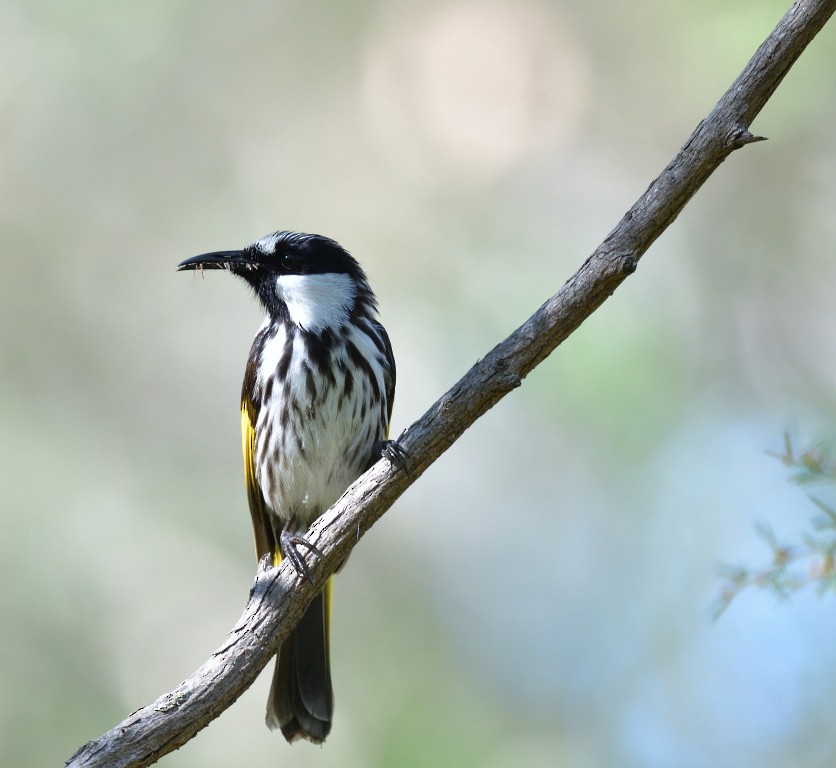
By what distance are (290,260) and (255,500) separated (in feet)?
3.51

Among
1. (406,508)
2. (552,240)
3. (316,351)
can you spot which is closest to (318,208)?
(552,240)

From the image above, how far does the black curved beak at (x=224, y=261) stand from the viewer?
16.2 ft

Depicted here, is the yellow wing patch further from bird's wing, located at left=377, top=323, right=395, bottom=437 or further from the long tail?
bird's wing, located at left=377, top=323, right=395, bottom=437

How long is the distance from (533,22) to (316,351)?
509cm

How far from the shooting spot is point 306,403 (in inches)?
177

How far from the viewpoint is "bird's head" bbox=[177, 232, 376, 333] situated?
4.72m

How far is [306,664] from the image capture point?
482 cm

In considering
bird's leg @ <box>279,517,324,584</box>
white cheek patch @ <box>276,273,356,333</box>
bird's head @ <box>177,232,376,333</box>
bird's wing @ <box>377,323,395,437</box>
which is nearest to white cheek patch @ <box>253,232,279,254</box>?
bird's head @ <box>177,232,376,333</box>

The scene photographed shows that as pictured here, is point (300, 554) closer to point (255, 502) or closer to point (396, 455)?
point (396, 455)

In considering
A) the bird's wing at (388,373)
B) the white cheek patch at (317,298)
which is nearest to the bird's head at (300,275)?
the white cheek patch at (317,298)

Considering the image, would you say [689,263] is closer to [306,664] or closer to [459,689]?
[459,689]

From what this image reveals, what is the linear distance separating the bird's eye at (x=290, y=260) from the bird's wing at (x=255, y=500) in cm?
56

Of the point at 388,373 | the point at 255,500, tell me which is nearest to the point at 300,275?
the point at 388,373

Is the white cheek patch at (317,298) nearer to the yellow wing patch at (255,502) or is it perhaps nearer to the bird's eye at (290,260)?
the bird's eye at (290,260)
